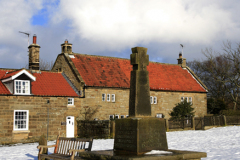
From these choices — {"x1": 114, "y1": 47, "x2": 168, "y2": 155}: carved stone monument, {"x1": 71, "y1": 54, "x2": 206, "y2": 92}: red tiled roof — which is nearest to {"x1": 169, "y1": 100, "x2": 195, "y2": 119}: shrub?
{"x1": 71, "y1": 54, "x2": 206, "y2": 92}: red tiled roof

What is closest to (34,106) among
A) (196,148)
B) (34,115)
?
(34,115)

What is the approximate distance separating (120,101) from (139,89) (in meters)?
20.6

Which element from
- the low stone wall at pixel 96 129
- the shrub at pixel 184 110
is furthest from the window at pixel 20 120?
the shrub at pixel 184 110

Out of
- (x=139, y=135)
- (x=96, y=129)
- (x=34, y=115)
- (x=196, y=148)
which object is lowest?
(x=196, y=148)

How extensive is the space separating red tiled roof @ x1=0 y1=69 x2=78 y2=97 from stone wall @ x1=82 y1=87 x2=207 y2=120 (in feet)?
6.32

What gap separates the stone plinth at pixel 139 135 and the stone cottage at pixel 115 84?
730 inches

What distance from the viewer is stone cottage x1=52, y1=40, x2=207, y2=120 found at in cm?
2867

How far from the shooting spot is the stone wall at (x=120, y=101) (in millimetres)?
28391

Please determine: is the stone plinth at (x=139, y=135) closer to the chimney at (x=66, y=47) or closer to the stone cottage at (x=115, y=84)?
the stone cottage at (x=115, y=84)

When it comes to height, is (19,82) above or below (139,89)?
above

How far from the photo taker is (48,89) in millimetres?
26250

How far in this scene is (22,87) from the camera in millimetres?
24594

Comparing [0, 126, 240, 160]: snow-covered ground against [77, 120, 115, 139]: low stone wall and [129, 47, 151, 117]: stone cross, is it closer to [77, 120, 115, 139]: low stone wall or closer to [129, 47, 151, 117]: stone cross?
[129, 47, 151, 117]: stone cross

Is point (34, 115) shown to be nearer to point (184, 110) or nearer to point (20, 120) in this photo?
point (20, 120)
